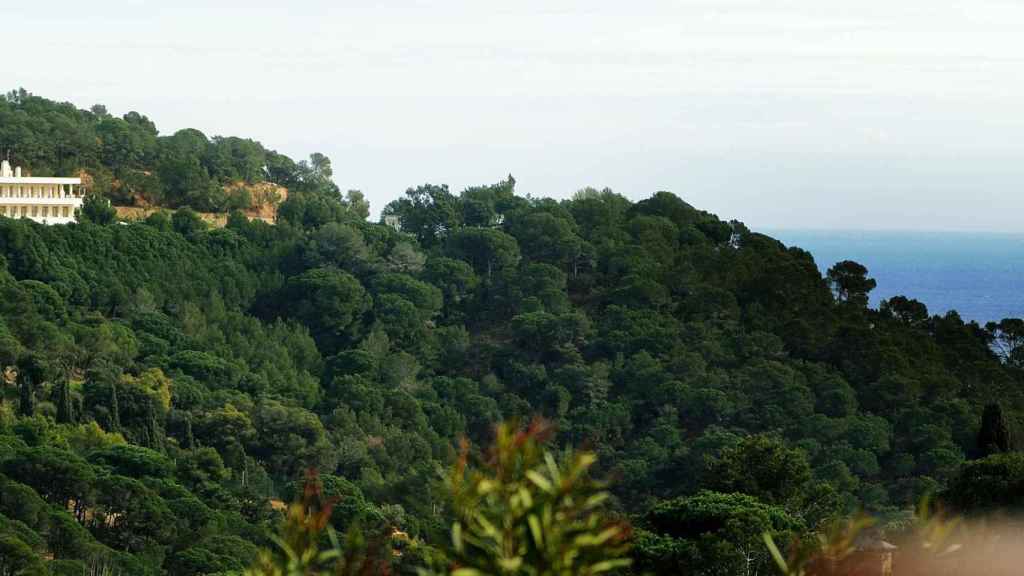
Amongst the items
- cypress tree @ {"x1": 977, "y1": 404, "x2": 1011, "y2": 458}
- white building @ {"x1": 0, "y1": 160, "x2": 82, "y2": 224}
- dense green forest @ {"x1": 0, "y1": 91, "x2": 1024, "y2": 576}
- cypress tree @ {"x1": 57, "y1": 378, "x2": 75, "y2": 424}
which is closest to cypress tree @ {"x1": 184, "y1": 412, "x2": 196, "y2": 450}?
dense green forest @ {"x1": 0, "y1": 91, "x2": 1024, "y2": 576}

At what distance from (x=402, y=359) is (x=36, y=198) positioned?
42.7 ft

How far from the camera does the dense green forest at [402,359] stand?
144ft

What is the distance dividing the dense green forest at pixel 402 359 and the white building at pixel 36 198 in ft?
2.65

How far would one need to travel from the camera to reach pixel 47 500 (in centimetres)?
4244

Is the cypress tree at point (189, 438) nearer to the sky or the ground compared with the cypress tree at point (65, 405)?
nearer to the ground

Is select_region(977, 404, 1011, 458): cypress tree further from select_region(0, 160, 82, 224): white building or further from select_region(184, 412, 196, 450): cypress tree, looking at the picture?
select_region(0, 160, 82, 224): white building

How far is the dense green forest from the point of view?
144 ft

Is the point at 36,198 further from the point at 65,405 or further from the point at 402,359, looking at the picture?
the point at 65,405

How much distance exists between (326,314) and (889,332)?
737 inches

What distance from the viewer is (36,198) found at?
6488cm

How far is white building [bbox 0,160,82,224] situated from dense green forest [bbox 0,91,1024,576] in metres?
0.81

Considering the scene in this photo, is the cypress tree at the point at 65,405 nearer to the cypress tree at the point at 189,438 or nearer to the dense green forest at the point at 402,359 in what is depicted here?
the dense green forest at the point at 402,359

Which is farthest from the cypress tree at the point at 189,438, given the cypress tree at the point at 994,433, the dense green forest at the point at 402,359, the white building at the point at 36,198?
the cypress tree at the point at 994,433

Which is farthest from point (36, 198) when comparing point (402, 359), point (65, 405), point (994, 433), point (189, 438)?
point (994, 433)
